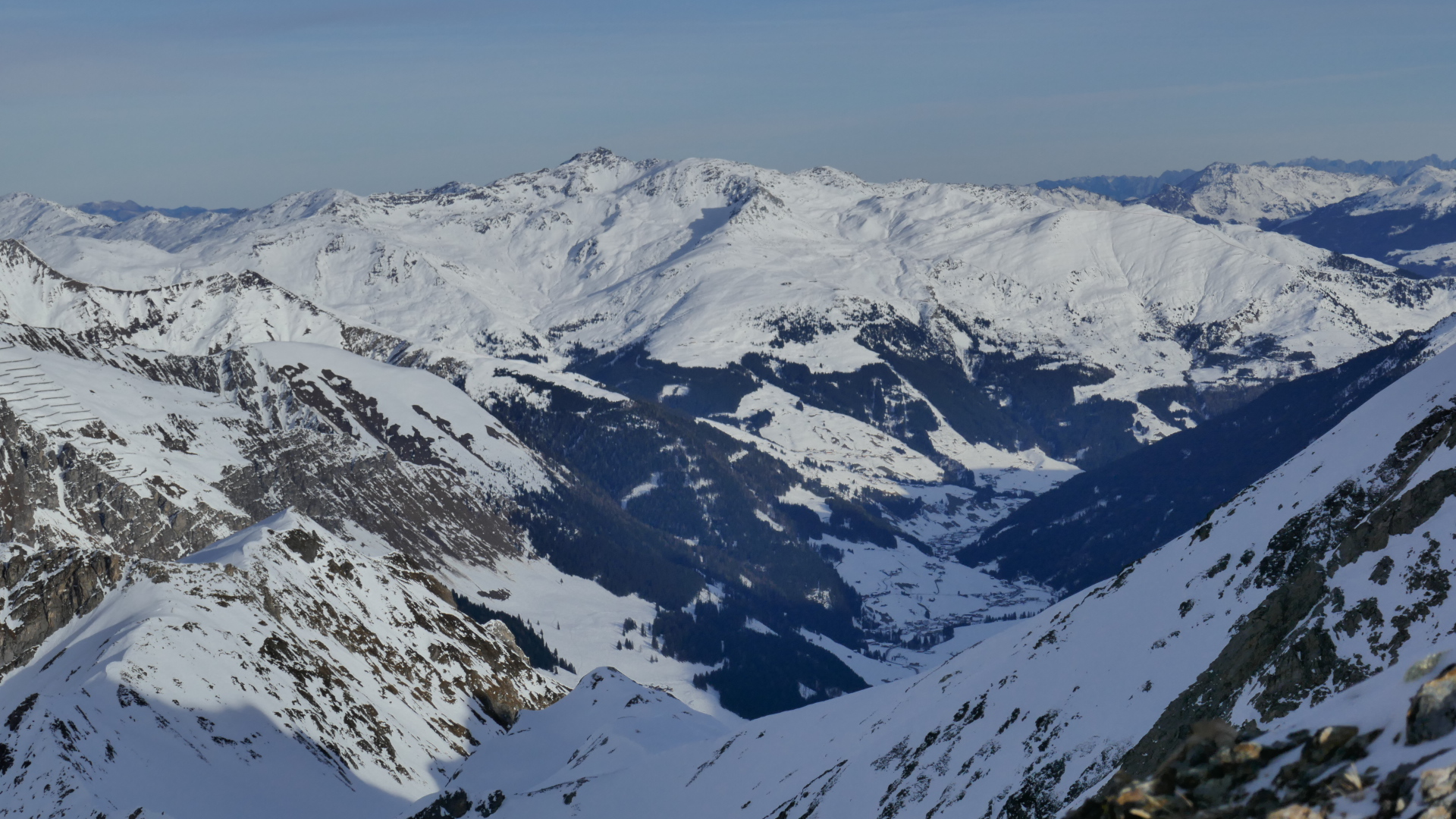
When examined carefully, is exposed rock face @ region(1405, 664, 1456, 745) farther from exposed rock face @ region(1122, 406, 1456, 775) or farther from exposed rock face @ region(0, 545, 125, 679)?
exposed rock face @ region(0, 545, 125, 679)

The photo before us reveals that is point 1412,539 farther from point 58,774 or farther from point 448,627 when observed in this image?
point 448,627

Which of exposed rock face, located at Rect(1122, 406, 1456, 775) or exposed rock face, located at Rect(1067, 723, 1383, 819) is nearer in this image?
exposed rock face, located at Rect(1067, 723, 1383, 819)

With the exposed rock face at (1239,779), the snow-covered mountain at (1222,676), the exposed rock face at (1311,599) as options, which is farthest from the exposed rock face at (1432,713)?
the exposed rock face at (1311,599)

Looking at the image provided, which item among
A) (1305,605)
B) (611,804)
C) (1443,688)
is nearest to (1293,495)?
(1305,605)

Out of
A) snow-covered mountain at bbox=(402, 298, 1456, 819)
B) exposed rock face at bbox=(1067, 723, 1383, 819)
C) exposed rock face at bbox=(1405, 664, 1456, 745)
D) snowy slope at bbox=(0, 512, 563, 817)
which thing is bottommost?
snowy slope at bbox=(0, 512, 563, 817)

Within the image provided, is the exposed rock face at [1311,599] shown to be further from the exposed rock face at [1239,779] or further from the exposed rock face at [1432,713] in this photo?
the exposed rock face at [1432,713]

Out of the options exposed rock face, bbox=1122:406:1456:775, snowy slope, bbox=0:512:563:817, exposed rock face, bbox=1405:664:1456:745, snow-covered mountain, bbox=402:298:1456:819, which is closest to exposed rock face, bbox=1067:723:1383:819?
snow-covered mountain, bbox=402:298:1456:819

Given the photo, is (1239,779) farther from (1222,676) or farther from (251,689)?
(251,689)
